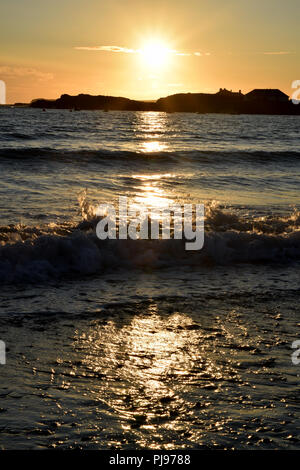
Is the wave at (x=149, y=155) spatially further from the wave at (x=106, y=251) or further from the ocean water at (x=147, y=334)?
the wave at (x=106, y=251)

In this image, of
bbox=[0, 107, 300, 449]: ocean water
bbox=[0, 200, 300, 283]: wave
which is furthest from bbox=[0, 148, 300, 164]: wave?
bbox=[0, 200, 300, 283]: wave

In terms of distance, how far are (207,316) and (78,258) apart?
9.37ft

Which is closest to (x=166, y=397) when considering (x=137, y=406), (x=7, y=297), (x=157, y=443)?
(x=137, y=406)

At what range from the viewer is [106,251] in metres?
8.34

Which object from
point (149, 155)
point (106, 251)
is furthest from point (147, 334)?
point (149, 155)

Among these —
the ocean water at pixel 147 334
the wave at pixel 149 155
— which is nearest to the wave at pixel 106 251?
the ocean water at pixel 147 334

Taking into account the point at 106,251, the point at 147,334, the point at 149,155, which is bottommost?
the point at 147,334

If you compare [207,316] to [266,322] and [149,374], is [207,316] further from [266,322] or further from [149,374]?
[149,374]

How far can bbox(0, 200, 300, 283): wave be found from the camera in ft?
24.7

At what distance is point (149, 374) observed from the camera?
4.20m

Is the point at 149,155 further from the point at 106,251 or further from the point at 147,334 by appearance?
the point at 147,334

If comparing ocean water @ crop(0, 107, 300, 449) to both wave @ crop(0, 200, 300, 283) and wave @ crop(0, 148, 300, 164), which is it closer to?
wave @ crop(0, 200, 300, 283)

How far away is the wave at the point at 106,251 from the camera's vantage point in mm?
7543
